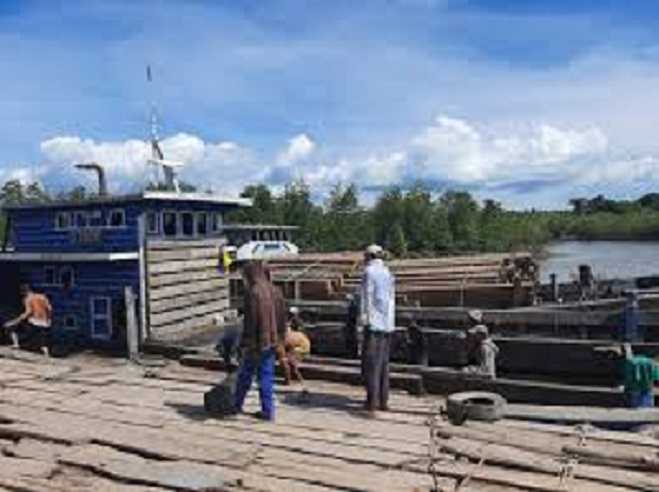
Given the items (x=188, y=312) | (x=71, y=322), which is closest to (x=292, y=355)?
(x=188, y=312)

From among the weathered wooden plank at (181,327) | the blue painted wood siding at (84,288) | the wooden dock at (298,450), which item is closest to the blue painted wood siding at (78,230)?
the blue painted wood siding at (84,288)

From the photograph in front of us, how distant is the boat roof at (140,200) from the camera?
19391 mm

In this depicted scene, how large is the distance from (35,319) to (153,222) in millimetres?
3029

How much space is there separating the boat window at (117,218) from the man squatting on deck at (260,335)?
9.66 m

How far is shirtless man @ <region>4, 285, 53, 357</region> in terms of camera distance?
18.2m

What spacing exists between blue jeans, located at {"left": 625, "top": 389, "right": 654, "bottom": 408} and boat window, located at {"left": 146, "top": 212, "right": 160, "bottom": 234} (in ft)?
34.6

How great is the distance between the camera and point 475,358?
14.3 meters

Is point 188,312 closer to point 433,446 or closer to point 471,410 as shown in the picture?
point 471,410

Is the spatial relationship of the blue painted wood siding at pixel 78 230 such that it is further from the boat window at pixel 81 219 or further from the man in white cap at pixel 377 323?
the man in white cap at pixel 377 323

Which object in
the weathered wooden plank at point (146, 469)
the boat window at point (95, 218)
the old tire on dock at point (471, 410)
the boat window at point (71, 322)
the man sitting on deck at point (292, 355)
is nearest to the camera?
the weathered wooden plank at point (146, 469)

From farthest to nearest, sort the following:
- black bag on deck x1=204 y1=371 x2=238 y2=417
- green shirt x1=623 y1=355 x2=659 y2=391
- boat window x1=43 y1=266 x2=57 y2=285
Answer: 1. boat window x1=43 y1=266 x2=57 y2=285
2. green shirt x1=623 y1=355 x2=659 y2=391
3. black bag on deck x1=204 y1=371 x2=238 y2=417

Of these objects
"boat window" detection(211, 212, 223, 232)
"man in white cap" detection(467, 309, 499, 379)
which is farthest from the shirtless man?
"man in white cap" detection(467, 309, 499, 379)

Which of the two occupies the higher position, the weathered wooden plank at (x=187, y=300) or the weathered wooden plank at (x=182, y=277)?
the weathered wooden plank at (x=182, y=277)

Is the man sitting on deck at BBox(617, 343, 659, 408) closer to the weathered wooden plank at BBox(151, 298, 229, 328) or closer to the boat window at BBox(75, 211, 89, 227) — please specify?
Answer: the weathered wooden plank at BBox(151, 298, 229, 328)
